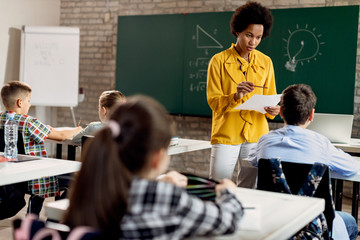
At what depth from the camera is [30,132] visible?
3.01 m

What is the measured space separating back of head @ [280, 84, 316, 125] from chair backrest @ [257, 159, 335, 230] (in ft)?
0.94

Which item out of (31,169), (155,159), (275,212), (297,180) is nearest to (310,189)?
(297,180)

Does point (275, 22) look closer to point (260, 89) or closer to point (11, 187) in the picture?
point (260, 89)

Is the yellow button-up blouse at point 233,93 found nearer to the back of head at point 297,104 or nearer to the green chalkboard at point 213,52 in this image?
the back of head at point 297,104

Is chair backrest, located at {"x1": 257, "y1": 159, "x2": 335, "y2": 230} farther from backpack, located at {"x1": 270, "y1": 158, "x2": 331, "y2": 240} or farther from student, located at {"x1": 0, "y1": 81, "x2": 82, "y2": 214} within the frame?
student, located at {"x1": 0, "y1": 81, "x2": 82, "y2": 214}

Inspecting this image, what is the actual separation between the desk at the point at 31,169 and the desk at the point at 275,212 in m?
0.52

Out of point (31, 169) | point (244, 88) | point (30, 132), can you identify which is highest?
point (244, 88)

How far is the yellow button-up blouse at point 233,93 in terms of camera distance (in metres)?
2.93

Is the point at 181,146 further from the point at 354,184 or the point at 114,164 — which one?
the point at 114,164

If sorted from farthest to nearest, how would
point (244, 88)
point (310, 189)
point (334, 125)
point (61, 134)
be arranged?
point (334, 125) → point (61, 134) → point (244, 88) → point (310, 189)

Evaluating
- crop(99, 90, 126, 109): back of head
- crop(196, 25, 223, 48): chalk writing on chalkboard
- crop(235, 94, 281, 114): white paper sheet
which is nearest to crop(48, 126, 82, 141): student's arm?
crop(99, 90, 126, 109): back of head

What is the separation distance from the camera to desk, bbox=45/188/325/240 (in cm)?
135

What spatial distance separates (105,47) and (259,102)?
4.25m

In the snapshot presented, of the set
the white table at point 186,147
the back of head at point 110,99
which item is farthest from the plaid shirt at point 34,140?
the white table at point 186,147
